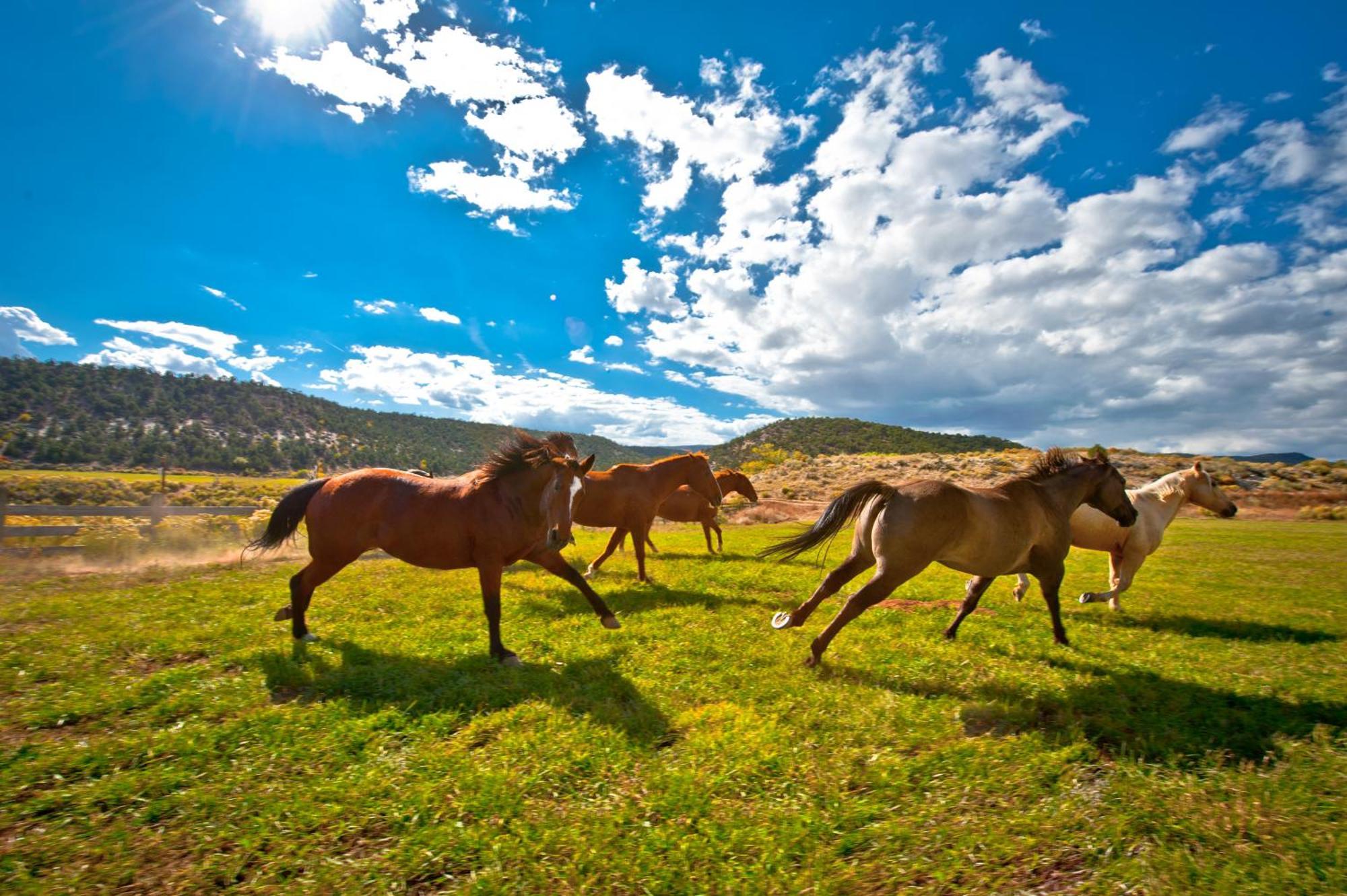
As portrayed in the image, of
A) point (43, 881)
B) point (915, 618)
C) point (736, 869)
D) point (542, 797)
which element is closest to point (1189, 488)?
A: point (915, 618)

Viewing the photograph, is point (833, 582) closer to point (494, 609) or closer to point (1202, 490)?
point (494, 609)

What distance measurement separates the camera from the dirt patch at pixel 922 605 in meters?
7.93

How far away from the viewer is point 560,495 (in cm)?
637

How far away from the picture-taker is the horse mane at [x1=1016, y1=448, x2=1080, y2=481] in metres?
6.93

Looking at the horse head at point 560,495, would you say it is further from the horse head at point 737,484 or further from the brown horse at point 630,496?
the horse head at point 737,484

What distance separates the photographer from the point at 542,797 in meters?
3.37

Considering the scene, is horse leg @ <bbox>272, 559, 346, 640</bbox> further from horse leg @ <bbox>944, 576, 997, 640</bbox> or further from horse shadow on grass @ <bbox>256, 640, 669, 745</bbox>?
horse leg @ <bbox>944, 576, 997, 640</bbox>

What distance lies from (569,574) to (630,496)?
13.9 feet

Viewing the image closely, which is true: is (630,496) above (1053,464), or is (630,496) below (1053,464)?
below

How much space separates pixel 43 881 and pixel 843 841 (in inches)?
165

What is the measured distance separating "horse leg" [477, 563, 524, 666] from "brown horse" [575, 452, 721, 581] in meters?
4.34

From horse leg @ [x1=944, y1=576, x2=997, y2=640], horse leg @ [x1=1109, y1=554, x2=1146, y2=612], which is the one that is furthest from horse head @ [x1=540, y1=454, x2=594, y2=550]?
horse leg @ [x1=1109, y1=554, x2=1146, y2=612]

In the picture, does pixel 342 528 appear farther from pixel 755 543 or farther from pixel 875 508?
pixel 755 543

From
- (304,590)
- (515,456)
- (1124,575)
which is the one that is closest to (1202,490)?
(1124,575)
